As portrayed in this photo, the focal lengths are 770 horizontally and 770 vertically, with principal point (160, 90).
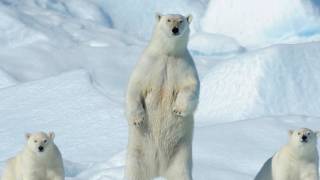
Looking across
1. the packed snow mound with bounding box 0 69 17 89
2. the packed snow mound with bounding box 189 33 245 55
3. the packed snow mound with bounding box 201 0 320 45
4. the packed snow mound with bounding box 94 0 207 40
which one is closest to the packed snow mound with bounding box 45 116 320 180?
the packed snow mound with bounding box 0 69 17 89

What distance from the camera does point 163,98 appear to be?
440cm

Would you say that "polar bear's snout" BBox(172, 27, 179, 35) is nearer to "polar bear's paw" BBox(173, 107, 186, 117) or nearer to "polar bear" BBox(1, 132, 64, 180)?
"polar bear's paw" BBox(173, 107, 186, 117)

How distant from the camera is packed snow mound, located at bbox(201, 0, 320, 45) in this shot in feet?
77.7

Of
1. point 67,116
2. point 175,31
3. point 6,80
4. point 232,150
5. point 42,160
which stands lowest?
point 6,80

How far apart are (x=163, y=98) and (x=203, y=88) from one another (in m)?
8.86

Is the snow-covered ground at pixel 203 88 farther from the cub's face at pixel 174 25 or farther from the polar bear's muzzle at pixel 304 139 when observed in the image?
the cub's face at pixel 174 25

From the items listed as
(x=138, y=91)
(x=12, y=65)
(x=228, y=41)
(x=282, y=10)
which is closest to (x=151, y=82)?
(x=138, y=91)

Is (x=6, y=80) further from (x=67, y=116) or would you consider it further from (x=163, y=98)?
(x=163, y=98)

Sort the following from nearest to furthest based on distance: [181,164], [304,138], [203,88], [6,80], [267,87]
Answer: [181,164]
[304,138]
[267,87]
[203,88]
[6,80]

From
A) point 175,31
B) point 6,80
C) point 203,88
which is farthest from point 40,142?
point 6,80

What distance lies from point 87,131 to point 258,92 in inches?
108

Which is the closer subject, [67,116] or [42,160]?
[42,160]

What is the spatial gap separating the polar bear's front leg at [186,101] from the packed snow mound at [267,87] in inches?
295

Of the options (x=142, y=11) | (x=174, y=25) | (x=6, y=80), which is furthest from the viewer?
(x=142, y=11)
